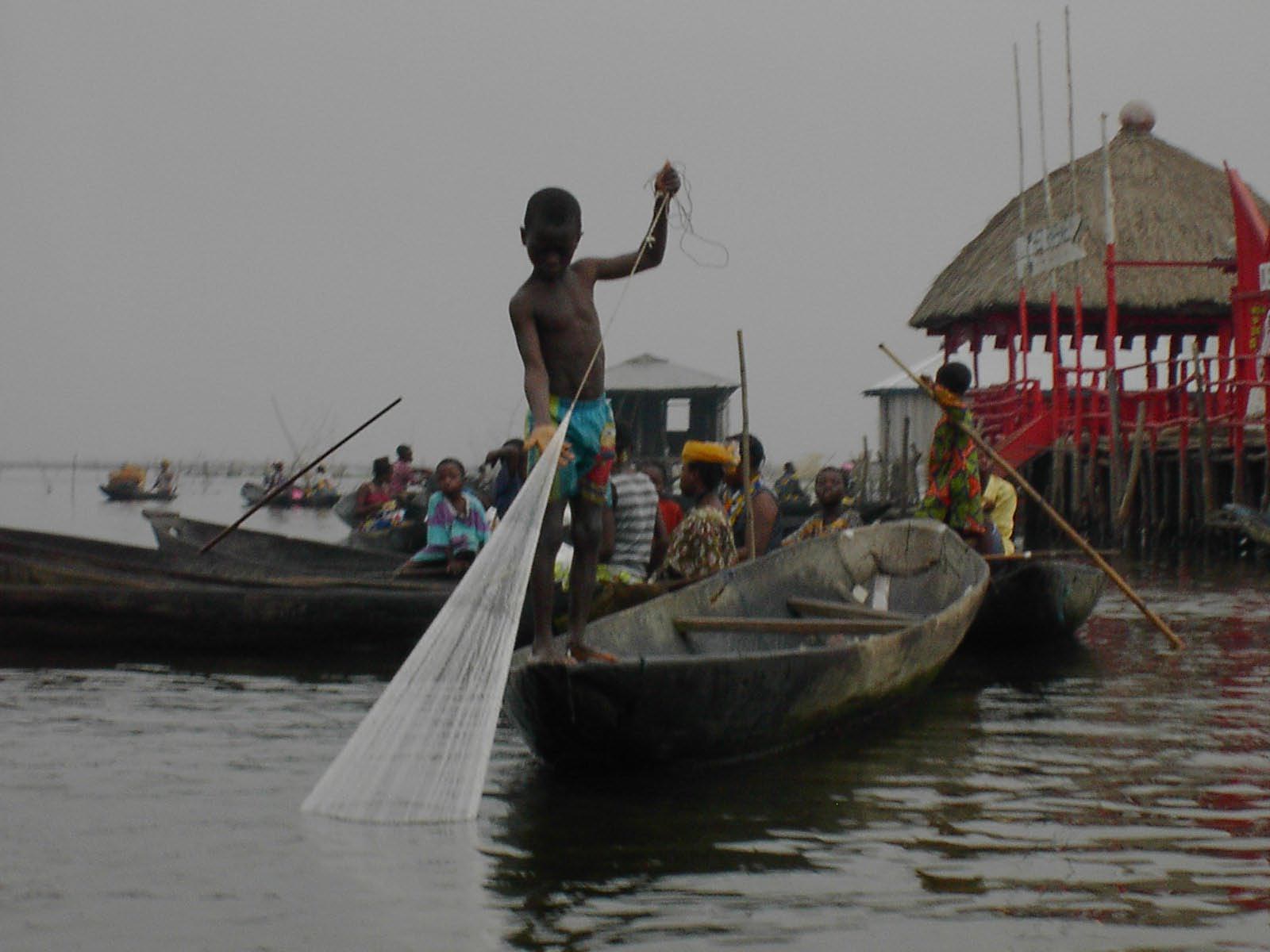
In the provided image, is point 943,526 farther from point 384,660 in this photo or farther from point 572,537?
point 572,537

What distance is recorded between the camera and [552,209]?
542 cm

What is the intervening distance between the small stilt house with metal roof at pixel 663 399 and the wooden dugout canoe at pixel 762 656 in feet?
68.0

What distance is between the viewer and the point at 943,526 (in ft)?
27.7

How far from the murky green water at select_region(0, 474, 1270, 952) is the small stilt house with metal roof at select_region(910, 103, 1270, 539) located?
11.9m

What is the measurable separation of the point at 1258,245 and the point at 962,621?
12631 mm

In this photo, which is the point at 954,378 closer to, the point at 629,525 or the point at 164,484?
the point at 629,525

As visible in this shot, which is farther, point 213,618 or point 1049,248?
point 1049,248

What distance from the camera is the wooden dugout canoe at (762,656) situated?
495 cm

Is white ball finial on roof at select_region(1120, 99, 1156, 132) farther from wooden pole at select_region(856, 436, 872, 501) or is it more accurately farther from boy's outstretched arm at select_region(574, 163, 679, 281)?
boy's outstretched arm at select_region(574, 163, 679, 281)

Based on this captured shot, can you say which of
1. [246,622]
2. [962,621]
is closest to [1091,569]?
[962,621]

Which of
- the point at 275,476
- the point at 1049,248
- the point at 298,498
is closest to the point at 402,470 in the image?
the point at 1049,248

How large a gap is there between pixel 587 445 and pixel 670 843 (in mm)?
1453

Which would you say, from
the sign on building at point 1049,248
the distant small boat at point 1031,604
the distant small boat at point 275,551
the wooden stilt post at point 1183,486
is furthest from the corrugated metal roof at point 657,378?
the distant small boat at point 1031,604

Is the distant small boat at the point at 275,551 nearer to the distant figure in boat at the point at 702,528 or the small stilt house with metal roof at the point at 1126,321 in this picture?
the distant figure in boat at the point at 702,528
